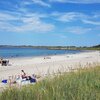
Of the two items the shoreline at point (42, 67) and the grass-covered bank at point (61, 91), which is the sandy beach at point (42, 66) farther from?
the grass-covered bank at point (61, 91)

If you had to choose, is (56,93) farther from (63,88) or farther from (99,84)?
(99,84)

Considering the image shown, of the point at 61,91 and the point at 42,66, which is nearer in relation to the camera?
the point at 61,91

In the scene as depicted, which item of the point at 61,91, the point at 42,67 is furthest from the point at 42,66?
the point at 61,91

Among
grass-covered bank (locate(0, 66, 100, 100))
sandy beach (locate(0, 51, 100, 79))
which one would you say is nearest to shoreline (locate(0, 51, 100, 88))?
sandy beach (locate(0, 51, 100, 79))

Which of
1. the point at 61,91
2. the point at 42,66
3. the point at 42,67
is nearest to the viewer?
the point at 61,91

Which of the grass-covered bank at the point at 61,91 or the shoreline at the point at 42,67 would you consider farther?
the shoreline at the point at 42,67

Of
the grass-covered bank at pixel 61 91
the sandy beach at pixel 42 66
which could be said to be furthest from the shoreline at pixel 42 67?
the grass-covered bank at pixel 61 91

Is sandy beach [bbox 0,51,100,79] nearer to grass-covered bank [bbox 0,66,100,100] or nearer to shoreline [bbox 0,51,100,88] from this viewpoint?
shoreline [bbox 0,51,100,88]

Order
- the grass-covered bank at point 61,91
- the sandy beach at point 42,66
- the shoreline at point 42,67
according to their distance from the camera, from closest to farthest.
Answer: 1. the grass-covered bank at point 61,91
2. the shoreline at point 42,67
3. the sandy beach at point 42,66

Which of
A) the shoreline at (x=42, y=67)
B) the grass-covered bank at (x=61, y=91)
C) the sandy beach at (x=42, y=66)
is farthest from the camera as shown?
the sandy beach at (x=42, y=66)

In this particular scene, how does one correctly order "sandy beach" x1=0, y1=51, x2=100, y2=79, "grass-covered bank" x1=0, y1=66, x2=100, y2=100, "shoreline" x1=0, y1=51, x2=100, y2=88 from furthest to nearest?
"sandy beach" x1=0, y1=51, x2=100, y2=79 < "shoreline" x1=0, y1=51, x2=100, y2=88 < "grass-covered bank" x1=0, y1=66, x2=100, y2=100

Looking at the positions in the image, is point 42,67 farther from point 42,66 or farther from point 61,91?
point 61,91

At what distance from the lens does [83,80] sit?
320 inches

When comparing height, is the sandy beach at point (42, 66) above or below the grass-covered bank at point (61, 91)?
below
